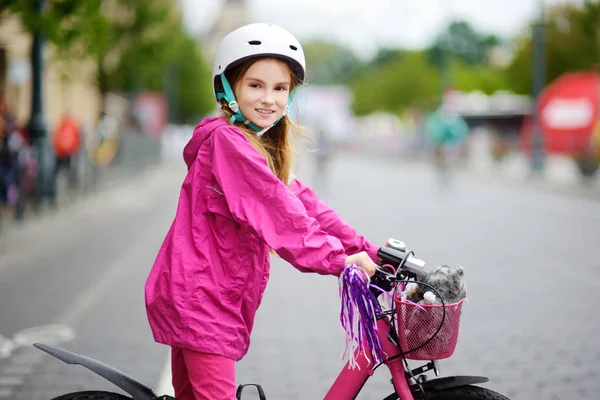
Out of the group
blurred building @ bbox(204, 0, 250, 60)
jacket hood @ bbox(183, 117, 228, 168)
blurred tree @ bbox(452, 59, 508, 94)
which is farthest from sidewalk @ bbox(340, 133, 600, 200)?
blurred building @ bbox(204, 0, 250, 60)

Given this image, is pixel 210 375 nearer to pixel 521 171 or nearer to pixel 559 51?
pixel 521 171

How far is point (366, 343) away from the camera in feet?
8.64

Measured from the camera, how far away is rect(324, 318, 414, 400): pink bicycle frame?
270 cm

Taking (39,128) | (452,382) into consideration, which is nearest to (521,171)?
(39,128)

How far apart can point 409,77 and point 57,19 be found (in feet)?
168

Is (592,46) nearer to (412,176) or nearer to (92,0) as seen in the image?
(412,176)

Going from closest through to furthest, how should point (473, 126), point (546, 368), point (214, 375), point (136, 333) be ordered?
1. point (214, 375)
2. point (546, 368)
3. point (136, 333)
4. point (473, 126)

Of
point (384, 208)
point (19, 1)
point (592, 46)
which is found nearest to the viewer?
point (19, 1)

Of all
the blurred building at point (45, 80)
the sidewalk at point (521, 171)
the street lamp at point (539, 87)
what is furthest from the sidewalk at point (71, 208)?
the street lamp at point (539, 87)

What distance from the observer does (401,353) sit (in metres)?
2.62

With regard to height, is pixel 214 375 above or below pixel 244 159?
below

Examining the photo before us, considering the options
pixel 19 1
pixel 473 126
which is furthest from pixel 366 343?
pixel 473 126

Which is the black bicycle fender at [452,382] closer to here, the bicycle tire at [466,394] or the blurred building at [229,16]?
the bicycle tire at [466,394]

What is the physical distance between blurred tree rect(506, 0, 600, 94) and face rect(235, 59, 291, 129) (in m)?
42.9
